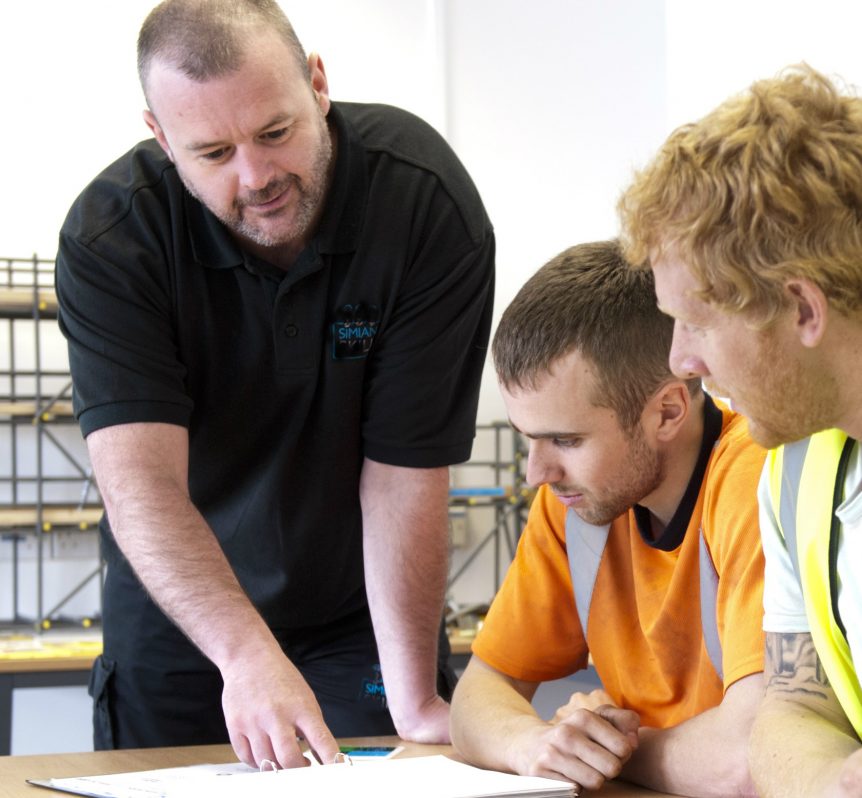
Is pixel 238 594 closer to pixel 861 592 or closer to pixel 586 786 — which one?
pixel 586 786

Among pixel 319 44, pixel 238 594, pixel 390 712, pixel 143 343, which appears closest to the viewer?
pixel 238 594

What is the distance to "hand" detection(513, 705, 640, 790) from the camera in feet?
3.89

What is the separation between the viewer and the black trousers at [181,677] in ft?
6.10

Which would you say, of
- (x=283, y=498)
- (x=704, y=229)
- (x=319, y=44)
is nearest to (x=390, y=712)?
(x=283, y=498)

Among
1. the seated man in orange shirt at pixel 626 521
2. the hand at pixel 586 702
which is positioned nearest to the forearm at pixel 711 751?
the seated man in orange shirt at pixel 626 521

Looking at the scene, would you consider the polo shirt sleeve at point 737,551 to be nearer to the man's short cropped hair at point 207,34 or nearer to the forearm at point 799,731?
the forearm at point 799,731

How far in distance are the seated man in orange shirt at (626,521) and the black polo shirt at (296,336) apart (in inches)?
13.4

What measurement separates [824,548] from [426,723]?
721 mm

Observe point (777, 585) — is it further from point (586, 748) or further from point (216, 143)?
point (216, 143)

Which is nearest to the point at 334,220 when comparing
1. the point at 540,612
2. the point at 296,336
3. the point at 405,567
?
the point at 296,336

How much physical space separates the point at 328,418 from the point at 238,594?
0.39 metres

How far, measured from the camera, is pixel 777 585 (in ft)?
3.71

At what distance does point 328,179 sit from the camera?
67.6 inches

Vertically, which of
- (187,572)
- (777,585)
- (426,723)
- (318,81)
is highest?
(318,81)
